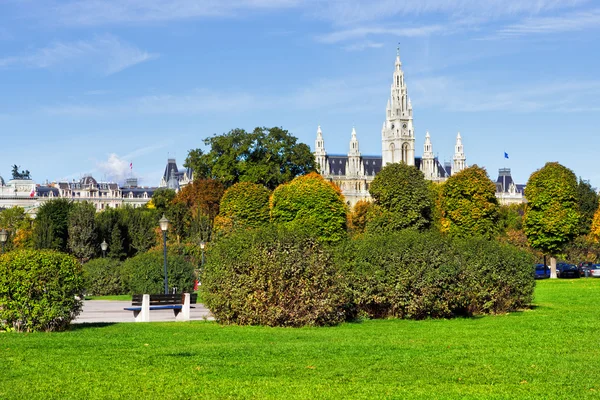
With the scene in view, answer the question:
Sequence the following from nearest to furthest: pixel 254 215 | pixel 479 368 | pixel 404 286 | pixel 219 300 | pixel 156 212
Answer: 1. pixel 479 368
2. pixel 219 300
3. pixel 404 286
4. pixel 254 215
5. pixel 156 212

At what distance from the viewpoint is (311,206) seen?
66.5 metres

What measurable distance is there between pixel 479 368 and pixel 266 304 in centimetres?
874

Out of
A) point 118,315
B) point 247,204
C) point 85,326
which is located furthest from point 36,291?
point 247,204

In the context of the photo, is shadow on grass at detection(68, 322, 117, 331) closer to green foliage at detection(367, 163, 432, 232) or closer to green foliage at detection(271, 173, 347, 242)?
green foliage at detection(367, 163, 432, 232)

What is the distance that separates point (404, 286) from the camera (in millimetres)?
23312

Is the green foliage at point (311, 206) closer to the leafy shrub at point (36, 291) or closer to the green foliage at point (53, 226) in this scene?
the green foliage at point (53, 226)

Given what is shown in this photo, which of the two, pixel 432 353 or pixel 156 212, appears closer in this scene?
pixel 432 353

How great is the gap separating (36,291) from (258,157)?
212ft

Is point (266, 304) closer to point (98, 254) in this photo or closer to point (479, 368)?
point (479, 368)

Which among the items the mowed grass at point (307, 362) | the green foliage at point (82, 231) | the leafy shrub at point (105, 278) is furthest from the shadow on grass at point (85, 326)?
the green foliage at point (82, 231)

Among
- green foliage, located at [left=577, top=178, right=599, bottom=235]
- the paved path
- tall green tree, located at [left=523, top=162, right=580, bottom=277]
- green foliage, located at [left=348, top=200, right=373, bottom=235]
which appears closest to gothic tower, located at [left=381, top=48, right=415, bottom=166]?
green foliage, located at [left=348, top=200, right=373, bottom=235]

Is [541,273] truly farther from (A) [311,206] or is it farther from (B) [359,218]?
(B) [359,218]

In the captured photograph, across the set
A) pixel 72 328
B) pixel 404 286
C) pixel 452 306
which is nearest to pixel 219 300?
pixel 72 328

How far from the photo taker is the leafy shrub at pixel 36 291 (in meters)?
18.9
